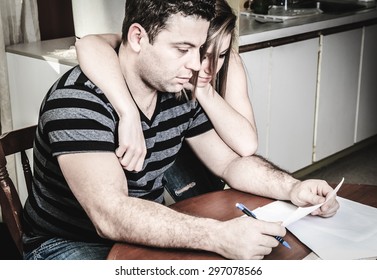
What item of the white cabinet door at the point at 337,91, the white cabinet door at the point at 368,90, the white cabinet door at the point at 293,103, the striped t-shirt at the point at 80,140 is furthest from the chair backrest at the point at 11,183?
the white cabinet door at the point at 368,90

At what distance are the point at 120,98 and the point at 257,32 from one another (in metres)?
1.32

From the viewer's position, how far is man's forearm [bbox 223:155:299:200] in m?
1.35

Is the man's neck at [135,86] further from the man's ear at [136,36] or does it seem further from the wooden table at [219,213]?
the wooden table at [219,213]

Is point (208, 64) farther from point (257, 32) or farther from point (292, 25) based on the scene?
point (292, 25)

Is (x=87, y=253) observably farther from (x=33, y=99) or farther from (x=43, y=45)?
(x=43, y=45)

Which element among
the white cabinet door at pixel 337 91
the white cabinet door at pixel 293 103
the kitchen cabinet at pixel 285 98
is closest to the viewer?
the kitchen cabinet at pixel 285 98

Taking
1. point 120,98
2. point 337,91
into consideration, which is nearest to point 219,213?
point 120,98

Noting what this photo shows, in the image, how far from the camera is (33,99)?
89.8 inches

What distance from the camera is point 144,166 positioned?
1.41 meters

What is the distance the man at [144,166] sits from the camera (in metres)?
1.11

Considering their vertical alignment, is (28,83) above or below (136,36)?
below

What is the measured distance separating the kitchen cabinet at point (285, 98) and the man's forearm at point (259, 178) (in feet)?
3.42
